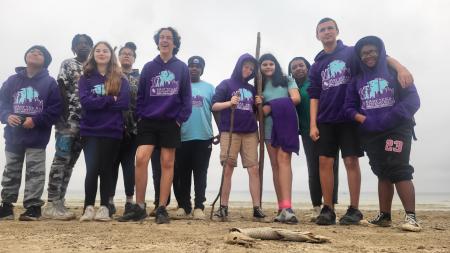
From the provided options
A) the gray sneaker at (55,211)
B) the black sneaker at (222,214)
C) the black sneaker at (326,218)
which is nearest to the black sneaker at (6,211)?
the gray sneaker at (55,211)

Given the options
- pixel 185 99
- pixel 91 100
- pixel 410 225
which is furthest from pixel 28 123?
pixel 410 225

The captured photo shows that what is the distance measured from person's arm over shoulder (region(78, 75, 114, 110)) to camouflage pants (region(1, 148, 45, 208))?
0.94 metres

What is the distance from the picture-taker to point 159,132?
440cm

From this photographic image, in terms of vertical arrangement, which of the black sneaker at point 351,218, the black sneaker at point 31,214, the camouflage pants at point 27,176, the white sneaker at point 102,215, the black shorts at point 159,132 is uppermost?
the black shorts at point 159,132

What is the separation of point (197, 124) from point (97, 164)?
→ 143cm

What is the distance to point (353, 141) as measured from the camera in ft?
14.6

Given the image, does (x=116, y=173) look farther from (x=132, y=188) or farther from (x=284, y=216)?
(x=284, y=216)

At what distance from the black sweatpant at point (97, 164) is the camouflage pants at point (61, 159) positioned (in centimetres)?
36

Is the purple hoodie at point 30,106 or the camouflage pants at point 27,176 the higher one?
the purple hoodie at point 30,106

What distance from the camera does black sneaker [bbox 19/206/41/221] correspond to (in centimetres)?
440

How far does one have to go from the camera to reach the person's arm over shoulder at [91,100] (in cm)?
436

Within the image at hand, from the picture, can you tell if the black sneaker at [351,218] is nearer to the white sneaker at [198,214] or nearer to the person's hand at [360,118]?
the person's hand at [360,118]

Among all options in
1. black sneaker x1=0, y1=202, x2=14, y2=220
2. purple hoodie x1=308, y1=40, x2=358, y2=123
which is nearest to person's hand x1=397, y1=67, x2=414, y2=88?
purple hoodie x1=308, y1=40, x2=358, y2=123

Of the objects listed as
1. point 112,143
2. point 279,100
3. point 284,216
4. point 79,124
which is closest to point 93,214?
point 112,143
